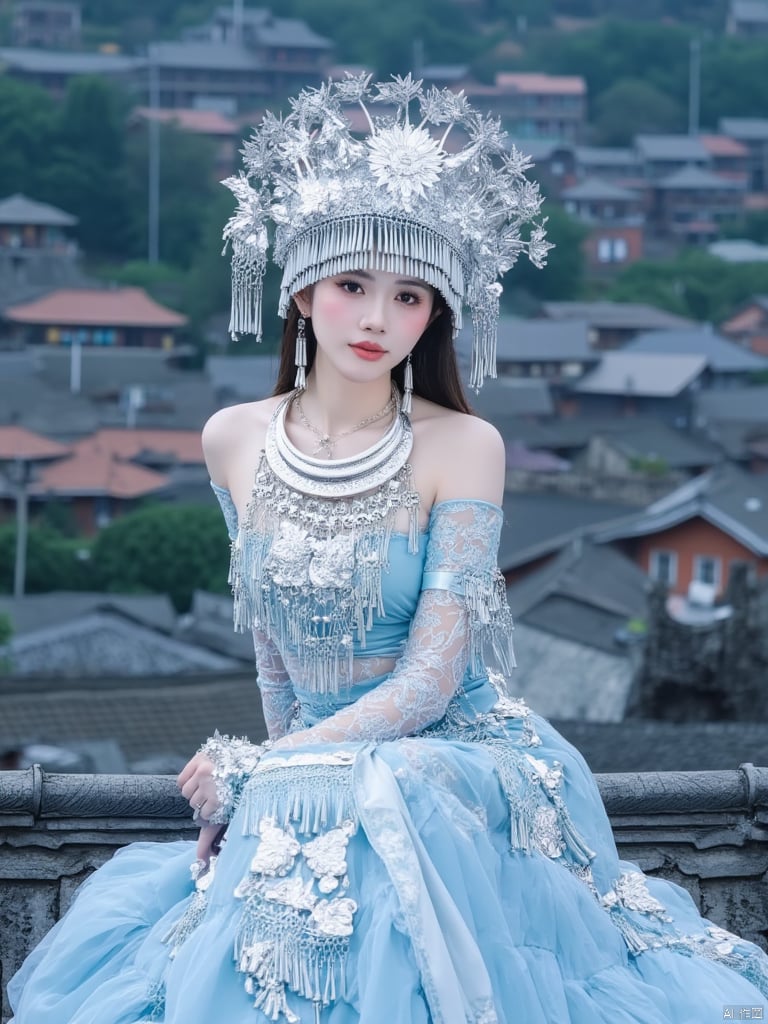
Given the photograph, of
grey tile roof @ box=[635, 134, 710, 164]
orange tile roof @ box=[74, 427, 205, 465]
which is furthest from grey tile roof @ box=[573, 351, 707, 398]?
grey tile roof @ box=[635, 134, 710, 164]

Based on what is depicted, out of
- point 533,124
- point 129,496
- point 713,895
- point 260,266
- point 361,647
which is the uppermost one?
point 533,124

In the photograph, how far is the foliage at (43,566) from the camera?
26.7m

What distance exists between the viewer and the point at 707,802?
9.10 feet

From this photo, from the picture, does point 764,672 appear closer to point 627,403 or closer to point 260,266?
point 260,266

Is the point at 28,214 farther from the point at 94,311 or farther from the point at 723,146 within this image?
the point at 723,146

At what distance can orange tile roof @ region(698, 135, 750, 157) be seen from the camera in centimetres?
5834

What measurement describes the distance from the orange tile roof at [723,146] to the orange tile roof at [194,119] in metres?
14.7

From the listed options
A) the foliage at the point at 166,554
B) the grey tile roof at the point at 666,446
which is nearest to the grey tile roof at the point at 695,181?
the grey tile roof at the point at 666,446

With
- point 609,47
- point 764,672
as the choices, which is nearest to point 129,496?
point 764,672

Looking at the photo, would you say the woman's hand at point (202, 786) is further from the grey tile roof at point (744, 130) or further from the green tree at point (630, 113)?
the grey tile roof at point (744, 130)

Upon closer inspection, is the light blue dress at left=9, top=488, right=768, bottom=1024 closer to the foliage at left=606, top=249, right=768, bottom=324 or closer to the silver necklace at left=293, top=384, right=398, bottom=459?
the silver necklace at left=293, top=384, right=398, bottom=459

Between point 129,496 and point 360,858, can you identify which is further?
point 129,496

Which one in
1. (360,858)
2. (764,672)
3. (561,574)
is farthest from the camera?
(561,574)

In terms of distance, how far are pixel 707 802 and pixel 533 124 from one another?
59.2m
